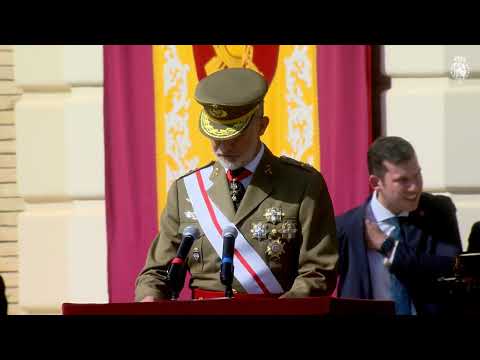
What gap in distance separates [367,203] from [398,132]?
1.23 m

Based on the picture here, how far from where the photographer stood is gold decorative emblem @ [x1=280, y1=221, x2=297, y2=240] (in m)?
4.79

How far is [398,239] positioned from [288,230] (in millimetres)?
765

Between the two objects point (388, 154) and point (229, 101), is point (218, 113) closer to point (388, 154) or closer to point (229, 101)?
point (229, 101)

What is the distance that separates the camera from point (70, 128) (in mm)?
7035

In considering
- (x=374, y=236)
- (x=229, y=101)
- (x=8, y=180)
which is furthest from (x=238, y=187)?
(x=8, y=180)

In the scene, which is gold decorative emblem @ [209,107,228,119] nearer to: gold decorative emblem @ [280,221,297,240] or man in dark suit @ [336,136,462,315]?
gold decorative emblem @ [280,221,297,240]

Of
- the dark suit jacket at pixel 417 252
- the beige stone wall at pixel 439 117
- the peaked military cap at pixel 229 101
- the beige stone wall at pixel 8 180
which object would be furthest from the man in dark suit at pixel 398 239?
the beige stone wall at pixel 8 180

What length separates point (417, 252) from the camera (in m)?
5.32

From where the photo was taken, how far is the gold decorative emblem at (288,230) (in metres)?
4.79

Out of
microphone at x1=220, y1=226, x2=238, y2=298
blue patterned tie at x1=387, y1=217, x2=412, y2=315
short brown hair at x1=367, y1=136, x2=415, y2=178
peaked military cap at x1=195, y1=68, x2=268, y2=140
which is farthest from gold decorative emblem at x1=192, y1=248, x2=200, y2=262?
short brown hair at x1=367, y1=136, x2=415, y2=178

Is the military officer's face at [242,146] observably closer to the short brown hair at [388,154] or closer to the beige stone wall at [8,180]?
A: the short brown hair at [388,154]
